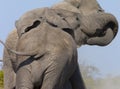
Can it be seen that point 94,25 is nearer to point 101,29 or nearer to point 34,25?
point 101,29

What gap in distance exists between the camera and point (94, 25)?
6.05m

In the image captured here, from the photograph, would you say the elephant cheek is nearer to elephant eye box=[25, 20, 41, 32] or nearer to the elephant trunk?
the elephant trunk

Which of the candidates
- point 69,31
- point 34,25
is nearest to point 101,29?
point 69,31

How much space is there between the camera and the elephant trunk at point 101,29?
6043 mm

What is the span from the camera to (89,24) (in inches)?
237

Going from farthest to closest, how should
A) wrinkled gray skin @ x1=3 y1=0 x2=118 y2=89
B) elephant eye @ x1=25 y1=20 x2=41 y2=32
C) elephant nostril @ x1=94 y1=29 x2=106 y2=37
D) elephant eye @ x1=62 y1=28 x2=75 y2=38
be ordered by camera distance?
1. elephant nostril @ x1=94 y1=29 x2=106 y2=37
2. elephant eye @ x1=62 y1=28 x2=75 y2=38
3. elephant eye @ x1=25 y1=20 x2=41 y2=32
4. wrinkled gray skin @ x1=3 y1=0 x2=118 y2=89

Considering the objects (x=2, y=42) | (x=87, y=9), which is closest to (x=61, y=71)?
(x=2, y=42)

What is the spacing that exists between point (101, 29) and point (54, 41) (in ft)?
3.10

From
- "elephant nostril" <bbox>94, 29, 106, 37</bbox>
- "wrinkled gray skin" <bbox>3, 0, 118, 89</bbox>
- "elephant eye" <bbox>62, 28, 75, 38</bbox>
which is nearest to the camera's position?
"wrinkled gray skin" <bbox>3, 0, 118, 89</bbox>

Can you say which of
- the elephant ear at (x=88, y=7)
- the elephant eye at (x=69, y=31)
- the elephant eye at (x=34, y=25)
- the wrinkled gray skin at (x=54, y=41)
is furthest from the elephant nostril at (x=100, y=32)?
the elephant eye at (x=34, y=25)

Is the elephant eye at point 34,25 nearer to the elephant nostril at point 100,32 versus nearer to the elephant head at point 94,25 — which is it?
the elephant head at point 94,25

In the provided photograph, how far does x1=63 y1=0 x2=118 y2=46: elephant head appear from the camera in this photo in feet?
19.7

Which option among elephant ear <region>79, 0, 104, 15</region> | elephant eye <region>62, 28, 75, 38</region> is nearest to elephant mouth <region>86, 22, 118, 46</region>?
elephant ear <region>79, 0, 104, 15</region>

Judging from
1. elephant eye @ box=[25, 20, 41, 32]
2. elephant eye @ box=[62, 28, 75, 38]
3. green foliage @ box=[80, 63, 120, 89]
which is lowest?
green foliage @ box=[80, 63, 120, 89]
